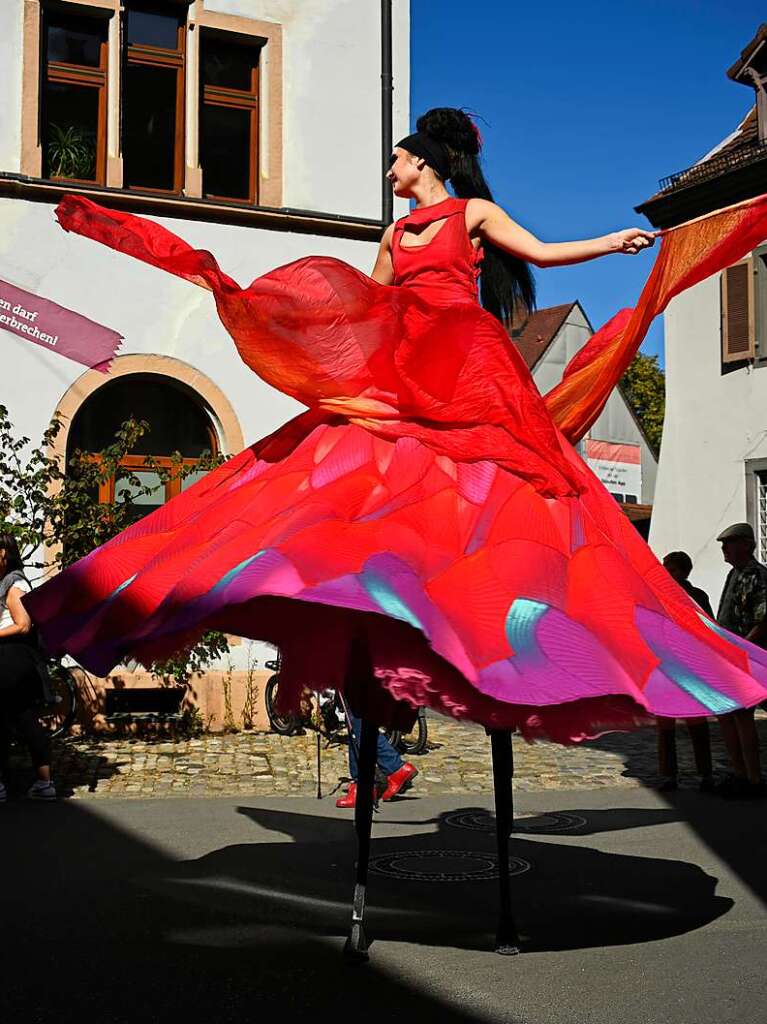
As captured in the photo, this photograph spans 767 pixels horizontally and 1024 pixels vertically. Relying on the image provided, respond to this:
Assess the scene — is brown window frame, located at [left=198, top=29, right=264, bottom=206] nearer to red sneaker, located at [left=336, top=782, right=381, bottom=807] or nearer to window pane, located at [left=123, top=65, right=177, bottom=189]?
window pane, located at [left=123, top=65, right=177, bottom=189]

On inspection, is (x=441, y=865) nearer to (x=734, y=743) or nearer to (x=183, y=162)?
(x=734, y=743)

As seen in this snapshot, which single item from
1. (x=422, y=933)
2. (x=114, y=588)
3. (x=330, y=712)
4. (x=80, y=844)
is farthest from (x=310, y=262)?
(x=330, y=712)

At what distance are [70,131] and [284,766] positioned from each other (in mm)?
7726

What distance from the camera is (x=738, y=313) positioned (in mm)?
21641

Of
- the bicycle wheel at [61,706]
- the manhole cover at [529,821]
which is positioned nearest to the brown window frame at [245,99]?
the bicycle wheel at [61,706]

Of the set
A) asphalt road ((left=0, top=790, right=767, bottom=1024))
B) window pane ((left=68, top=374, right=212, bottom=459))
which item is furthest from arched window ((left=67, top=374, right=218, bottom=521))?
asphalt road ((left=0, top=790, right=767, bottom=1024))

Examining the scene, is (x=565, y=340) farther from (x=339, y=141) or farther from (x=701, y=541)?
(x=339, y=141)

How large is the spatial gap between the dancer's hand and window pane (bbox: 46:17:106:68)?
11.4 m

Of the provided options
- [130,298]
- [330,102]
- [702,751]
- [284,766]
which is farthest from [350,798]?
[330,102]

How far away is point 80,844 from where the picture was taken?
24.1 feet

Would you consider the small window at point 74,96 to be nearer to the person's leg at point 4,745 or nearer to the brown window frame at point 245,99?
the brown window frame at point 245,99

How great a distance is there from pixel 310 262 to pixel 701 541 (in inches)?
734

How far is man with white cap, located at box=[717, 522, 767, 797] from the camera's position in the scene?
30.2ft

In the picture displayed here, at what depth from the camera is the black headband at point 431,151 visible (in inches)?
207
